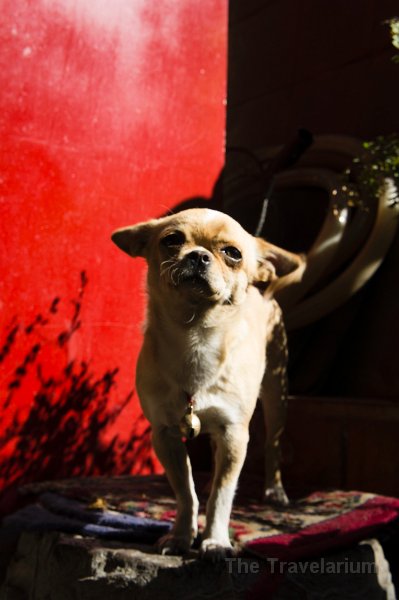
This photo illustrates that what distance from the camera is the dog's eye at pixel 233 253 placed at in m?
2.66

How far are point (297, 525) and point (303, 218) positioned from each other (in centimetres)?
275

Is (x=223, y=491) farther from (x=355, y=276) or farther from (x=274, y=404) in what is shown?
(x=355, y=276)

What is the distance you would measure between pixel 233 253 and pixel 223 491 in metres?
0.92

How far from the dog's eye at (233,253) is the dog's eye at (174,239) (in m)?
0.16

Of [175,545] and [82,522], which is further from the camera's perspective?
[82,522]

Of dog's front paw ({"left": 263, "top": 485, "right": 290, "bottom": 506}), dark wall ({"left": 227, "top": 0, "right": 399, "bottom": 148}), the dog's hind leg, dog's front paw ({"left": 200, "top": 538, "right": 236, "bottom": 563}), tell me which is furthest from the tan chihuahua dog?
dark wall ({"left": 227, "top": 0, "right": 399, "bottom": 148})

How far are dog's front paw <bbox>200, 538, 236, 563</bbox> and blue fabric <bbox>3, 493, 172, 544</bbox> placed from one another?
0.40m

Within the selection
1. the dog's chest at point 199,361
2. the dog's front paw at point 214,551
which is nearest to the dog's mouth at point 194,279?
the dog's chest at point 199,361

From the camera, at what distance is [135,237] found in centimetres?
290

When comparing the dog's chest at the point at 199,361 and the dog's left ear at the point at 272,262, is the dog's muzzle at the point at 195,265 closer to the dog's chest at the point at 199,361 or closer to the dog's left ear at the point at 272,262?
the dog's chest at the point at 199,361

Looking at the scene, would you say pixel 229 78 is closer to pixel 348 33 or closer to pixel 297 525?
pixel 348 33

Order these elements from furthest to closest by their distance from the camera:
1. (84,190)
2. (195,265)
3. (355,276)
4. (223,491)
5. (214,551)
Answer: (355,276), (84,190), (223,491), (214,551), (195,265)

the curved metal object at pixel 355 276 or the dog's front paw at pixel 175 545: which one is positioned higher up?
the curved metal object at pixel 355 276

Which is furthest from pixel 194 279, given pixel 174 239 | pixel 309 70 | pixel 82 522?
pixel 309 70
